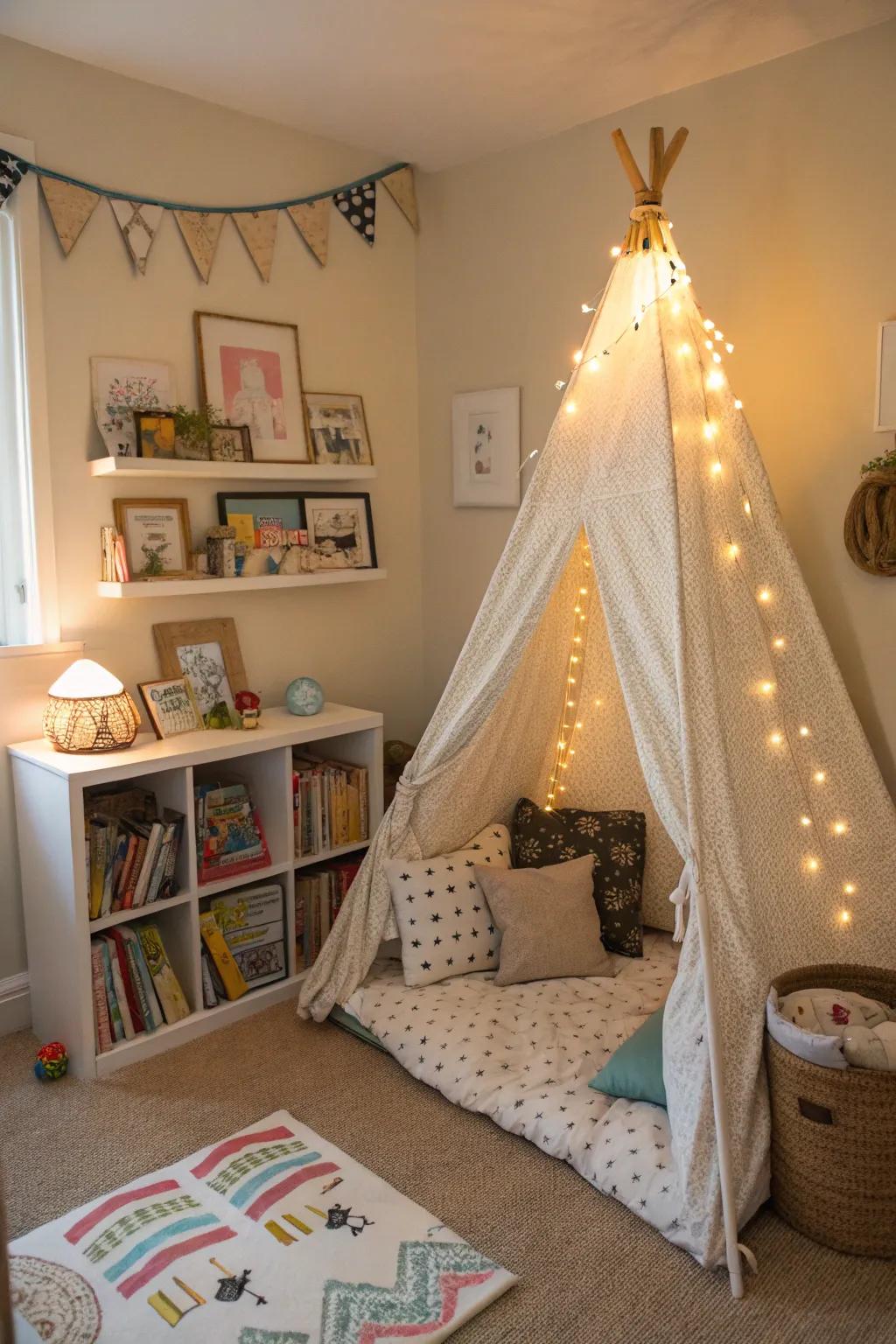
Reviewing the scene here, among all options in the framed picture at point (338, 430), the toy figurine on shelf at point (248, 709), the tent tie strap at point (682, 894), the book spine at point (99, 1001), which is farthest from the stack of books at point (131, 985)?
the framed picture at point (338, 430)

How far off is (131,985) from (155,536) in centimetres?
129

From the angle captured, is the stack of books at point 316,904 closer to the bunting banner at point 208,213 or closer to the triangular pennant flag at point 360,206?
the bunting banner at point 208,213

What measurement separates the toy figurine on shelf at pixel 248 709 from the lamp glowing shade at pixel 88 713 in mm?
342

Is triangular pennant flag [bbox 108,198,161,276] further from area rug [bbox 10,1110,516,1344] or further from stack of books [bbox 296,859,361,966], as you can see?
area rug [bbox 10,1110,516,1344]

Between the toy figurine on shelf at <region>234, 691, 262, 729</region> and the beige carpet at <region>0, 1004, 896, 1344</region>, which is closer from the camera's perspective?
the beige carpet at <region>0, 1004, 896, 1344</region>

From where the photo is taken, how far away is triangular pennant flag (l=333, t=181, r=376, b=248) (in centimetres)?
351

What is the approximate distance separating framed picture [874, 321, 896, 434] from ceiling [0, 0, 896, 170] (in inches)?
29.9

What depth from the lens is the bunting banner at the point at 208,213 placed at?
2.85m

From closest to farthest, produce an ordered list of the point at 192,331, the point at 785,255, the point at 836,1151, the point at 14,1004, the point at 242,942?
the point at 836,1151 < the point at 785,255 < the point at 14,1004 < the point at 242,942 < the point at 192,331

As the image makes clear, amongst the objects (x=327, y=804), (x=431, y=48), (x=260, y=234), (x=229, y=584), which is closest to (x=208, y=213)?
(x=260, y=234)

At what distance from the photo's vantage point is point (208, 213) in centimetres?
318

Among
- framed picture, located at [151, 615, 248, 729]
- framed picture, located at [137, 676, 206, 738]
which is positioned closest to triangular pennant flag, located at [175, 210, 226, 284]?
framed picture, located at [151, 615, 248, 729]

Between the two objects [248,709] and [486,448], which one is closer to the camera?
[248,709]

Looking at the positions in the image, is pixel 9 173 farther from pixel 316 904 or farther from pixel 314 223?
pixel 316 904
